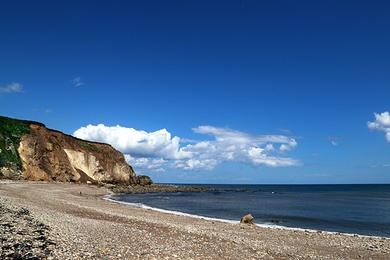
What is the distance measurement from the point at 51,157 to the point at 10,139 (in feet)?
36.4

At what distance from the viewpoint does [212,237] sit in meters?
21.5

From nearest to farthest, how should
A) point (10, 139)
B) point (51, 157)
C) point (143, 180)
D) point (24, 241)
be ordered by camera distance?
point (24, 241) < point (10, 139) < point (51, 157) < point (143, 180)

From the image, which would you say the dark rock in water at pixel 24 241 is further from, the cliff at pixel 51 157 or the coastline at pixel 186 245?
the cliff at pixel 51 157

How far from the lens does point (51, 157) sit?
82.6 m

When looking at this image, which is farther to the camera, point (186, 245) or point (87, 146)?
point (87, 146)

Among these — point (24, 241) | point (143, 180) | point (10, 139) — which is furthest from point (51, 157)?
point (24, 241)

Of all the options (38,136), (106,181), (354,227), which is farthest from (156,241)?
(106,181)

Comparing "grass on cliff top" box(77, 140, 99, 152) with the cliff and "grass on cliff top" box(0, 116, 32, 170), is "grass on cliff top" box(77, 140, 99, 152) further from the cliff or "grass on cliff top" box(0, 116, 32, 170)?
"grass on cliff top" box(0, 116, 32, 170)

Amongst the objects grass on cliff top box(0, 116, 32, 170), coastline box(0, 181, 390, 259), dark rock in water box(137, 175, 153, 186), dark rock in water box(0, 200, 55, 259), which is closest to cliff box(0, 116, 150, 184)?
grass on cliff top box(0, 116, 32, 170)

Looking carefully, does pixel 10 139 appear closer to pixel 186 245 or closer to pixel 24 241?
pixel 186 245

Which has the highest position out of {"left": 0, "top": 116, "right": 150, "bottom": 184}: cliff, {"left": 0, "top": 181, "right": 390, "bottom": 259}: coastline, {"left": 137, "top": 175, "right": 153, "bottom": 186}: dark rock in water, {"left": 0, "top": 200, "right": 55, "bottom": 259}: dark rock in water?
{"left": 0, "top": 116, "right": 150, "bottom": 184}: cliff

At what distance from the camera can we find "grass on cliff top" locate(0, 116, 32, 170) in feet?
231

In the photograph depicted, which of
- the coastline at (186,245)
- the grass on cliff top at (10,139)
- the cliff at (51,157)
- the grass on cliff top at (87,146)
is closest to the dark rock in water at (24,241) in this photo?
the coastline at (186,245)

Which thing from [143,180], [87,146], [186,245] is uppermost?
[87,146]
